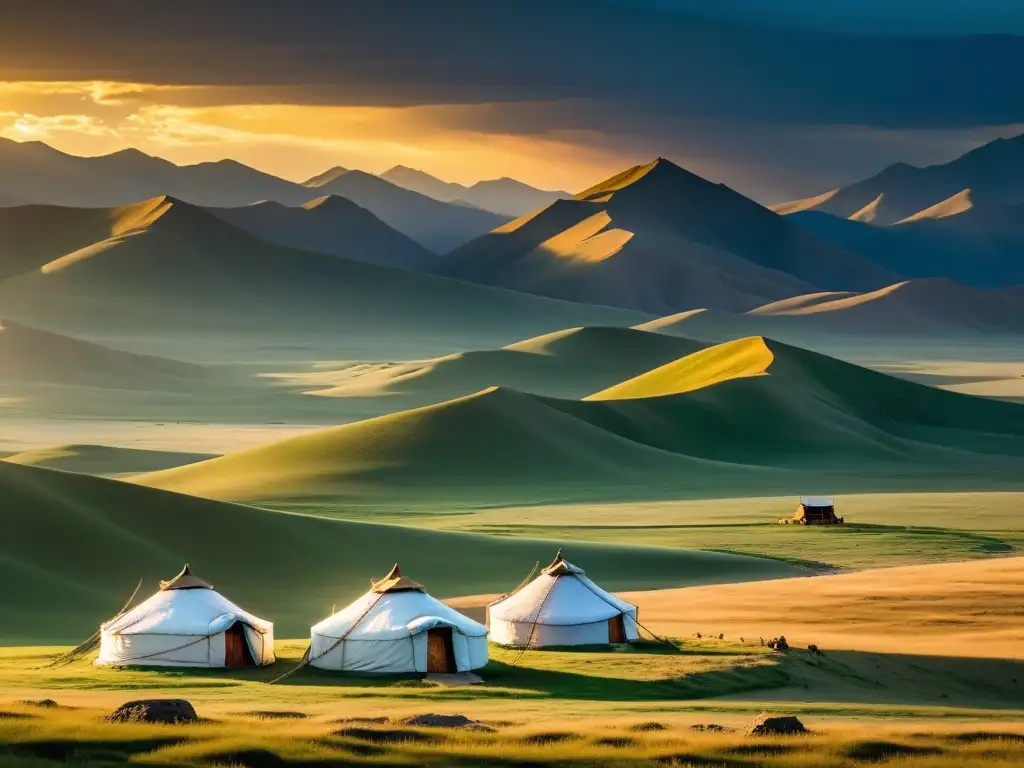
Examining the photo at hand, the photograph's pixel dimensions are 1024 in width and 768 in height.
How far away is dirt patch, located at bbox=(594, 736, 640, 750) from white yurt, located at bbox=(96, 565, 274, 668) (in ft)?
45.9

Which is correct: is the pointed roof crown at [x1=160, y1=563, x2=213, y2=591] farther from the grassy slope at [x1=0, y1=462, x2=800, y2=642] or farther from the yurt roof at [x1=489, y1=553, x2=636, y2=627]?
the grassy slope at [x1=0, y1=462, x2=800, y2=642]

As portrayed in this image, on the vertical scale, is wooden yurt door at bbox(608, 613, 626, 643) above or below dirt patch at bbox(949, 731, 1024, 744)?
above

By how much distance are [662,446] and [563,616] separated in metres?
77.4

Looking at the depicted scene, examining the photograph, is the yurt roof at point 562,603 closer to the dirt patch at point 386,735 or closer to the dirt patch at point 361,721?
the dirt patch at point 361,721

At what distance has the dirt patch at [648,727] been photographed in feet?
94.0

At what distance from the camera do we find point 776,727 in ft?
92.4

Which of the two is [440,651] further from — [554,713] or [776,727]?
[776,727]

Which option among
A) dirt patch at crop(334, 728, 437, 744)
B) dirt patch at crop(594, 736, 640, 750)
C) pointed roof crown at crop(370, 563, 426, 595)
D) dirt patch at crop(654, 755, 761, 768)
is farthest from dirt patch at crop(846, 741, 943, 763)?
pointed roof crown at crop(370, 563, 426, 595)

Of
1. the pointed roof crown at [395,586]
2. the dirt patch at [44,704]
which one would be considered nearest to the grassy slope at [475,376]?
the pointed roof crown at [395,586]

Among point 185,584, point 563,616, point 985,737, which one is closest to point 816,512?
point 563,616

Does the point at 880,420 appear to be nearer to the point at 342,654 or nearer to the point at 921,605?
the point at 921,605

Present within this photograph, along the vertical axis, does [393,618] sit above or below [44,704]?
above

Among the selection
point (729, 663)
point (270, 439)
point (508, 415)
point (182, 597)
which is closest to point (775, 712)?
point (729, 663)

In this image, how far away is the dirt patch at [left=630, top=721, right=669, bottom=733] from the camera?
28.6 meters
